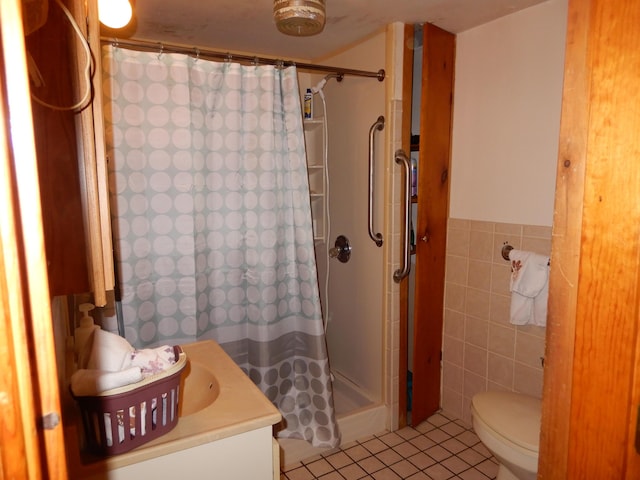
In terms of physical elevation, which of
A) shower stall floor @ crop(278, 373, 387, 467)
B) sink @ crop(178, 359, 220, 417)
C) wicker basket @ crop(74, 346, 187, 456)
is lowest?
shower stall floor @ crop(278, 373, 387, 467)

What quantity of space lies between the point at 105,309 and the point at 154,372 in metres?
0.89

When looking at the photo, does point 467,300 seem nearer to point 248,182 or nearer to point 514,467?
point 514,467

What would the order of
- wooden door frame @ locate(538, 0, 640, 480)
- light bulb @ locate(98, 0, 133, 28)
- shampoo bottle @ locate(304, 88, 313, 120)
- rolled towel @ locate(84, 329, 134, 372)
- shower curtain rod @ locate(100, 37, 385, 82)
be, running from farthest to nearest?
shampoo bottle @ locate(304, 88, 313, 120)
shower curtain rod @ locate(100, 37, 385, 82)
light bulb @ locate(98, 0, 133, 28)
rolled towel @ locate(84, 329, 134, 372)
wooden door frame @ locate(538, 0, 640, 480)

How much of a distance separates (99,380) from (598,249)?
1.04m

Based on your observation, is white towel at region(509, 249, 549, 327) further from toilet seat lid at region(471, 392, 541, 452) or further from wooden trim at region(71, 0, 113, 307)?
wooden trim at region(71, 0, 113, 307)

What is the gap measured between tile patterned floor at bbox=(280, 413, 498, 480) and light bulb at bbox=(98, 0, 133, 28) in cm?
197

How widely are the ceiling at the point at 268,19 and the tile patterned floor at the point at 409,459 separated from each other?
7.16 ft

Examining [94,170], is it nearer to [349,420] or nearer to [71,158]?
[71,158]

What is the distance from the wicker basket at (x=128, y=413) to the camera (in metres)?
0.98

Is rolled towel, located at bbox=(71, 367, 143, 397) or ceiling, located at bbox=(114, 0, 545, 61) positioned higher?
ceiling, located at bbox=(114, 0, 545, 61)

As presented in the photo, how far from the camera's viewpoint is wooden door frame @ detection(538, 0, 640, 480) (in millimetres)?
652

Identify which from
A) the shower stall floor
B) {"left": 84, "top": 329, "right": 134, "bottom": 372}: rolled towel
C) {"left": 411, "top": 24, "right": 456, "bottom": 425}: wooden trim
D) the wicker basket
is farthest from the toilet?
{"left": 84, "top": 329, "right": 134, "bottom": 372}: rolled towel

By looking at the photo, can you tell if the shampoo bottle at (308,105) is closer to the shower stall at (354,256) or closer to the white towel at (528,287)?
the shower stall at (354,256)

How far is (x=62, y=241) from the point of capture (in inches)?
34.2
